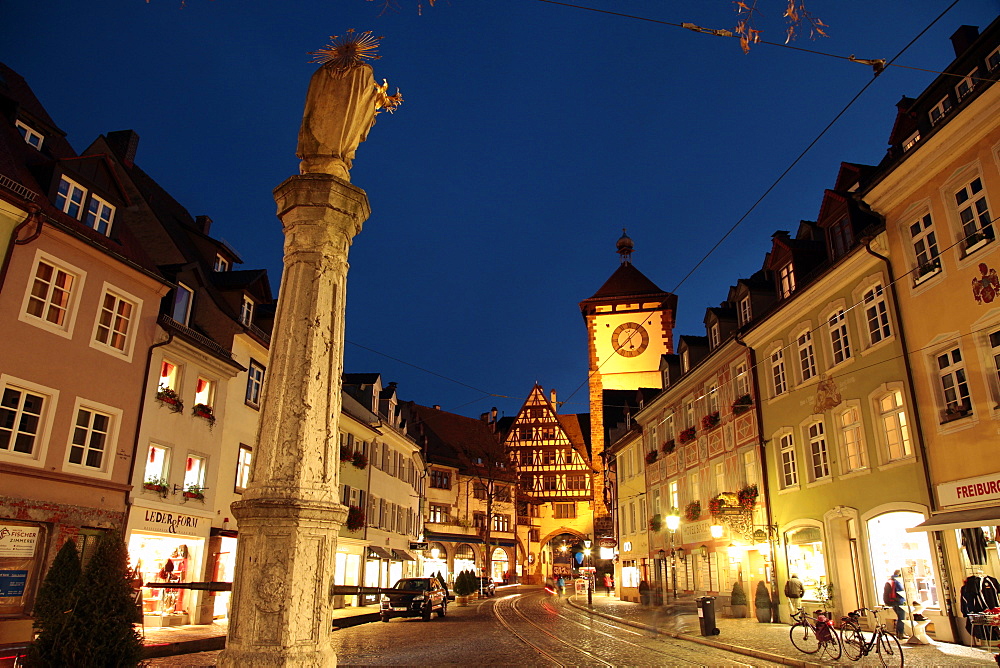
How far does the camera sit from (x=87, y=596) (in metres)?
6.05

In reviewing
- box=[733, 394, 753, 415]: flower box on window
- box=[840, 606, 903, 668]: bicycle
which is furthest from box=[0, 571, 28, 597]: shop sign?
box=[733, 394, 753, 415]: flower box on window

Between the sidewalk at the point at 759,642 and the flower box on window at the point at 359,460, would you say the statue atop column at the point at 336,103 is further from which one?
the flower box on window at the point at 359,460

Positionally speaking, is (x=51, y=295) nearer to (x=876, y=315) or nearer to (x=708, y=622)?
(x=708, y=622)

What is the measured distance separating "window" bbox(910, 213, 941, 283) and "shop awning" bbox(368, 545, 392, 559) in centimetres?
2573

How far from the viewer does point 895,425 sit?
1551cm

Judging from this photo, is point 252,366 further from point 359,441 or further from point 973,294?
point 973,294

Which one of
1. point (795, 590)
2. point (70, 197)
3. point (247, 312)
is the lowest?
point (795, 590)

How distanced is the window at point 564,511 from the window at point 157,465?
52.7 meters

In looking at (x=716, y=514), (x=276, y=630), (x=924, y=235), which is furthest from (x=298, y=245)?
(x=716, y=514)

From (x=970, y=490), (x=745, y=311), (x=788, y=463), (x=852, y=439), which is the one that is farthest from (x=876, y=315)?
Result: (x=745, y=311)

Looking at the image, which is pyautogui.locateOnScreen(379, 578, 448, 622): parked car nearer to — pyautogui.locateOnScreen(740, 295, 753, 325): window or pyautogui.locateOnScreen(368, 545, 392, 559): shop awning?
pyautogui.locateOnScreen(368, 545, 392, 559): shop awning

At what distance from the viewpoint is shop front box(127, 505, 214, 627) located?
16078 millimetres

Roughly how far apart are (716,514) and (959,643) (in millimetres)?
10171

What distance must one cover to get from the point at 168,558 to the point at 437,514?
39.0 meters
